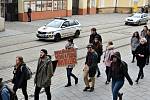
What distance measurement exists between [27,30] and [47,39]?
6.32m

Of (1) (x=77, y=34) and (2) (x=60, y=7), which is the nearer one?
(1) (x=77, y=34)

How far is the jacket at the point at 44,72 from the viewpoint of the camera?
9.94 m

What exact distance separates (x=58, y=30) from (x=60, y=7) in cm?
1752

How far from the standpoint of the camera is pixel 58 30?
2433cm

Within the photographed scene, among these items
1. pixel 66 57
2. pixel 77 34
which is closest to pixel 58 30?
pixel 77 34

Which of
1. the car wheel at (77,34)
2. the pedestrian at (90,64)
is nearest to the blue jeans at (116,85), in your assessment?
the pedestrian at (90,64)

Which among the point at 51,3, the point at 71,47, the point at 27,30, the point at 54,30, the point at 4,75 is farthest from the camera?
the point at 51,3

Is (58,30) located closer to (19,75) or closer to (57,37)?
(57,37)

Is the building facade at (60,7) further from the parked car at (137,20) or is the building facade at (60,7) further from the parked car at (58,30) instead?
the parked car at (58,30)

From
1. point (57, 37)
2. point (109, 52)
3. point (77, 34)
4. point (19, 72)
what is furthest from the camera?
point (77, 34)

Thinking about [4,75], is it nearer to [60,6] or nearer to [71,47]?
[71,47]

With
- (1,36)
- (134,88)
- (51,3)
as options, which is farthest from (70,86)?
(51,3)

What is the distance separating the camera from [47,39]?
24250mm

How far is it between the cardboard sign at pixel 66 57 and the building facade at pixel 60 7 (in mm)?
23923
